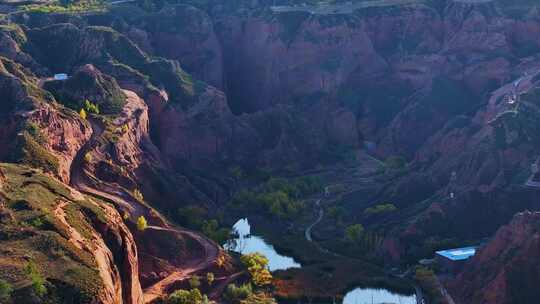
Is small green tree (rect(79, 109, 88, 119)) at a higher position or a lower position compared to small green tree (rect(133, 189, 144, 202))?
higher

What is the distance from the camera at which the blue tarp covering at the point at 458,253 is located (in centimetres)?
7125

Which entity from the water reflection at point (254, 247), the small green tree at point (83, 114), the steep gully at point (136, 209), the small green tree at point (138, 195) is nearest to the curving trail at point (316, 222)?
the water reflection at point (254, 247)

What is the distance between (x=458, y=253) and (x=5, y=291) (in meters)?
36.4

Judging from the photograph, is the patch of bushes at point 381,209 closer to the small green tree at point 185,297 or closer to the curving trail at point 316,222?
the curving trail at point 316,222

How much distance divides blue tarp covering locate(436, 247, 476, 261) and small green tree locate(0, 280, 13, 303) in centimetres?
3468

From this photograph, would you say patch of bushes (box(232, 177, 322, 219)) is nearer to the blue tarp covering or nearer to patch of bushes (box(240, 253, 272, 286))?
patch of bushes (box(240, 253, 272, 286))

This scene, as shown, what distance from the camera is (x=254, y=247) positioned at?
8175 centimetres

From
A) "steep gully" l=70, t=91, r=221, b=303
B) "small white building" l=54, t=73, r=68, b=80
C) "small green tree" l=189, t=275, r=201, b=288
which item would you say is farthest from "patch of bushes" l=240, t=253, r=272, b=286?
"small white building" l=54, t=73, r=68, b=80

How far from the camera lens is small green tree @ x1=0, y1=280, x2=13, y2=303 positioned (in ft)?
158

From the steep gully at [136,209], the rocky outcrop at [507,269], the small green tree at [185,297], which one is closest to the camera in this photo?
the rocky outcrop at [507,269]

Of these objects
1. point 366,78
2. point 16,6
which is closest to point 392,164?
point 366,78

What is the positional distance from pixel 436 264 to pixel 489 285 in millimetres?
9324

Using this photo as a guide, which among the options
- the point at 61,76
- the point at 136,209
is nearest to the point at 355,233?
the point at 136,209

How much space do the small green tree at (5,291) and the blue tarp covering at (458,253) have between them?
34.7 meters
